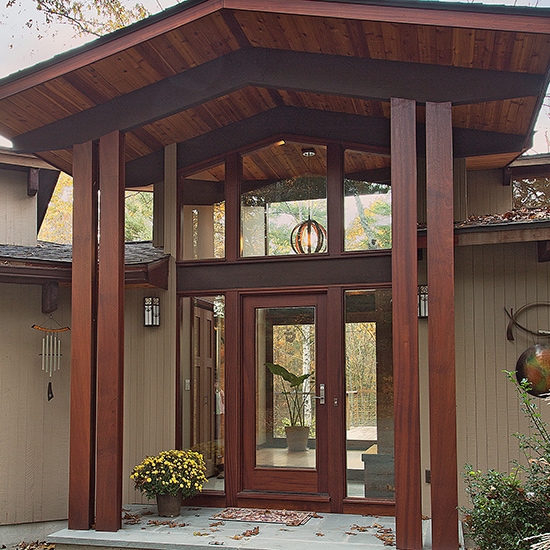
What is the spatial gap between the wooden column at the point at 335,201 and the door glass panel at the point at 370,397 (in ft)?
1.75

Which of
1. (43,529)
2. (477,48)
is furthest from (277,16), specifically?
(43,529)

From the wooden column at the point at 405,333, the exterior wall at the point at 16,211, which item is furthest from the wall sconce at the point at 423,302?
the exterior wall at the point at 16,211

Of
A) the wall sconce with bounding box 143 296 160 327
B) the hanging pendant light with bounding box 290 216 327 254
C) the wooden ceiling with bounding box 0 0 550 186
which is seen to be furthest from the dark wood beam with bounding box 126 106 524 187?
the wall sconce with bounding box 143 296 160 327

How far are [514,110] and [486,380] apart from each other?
2.39m

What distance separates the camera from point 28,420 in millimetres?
7672

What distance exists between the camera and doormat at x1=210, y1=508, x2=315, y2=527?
6.65 m

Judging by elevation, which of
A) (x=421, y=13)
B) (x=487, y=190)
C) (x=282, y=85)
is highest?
(x=421, y=13)

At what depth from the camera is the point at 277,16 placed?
5508 millimetres

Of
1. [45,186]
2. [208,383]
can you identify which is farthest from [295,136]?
[45,186]

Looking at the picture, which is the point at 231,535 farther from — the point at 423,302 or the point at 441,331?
the point at 423,302

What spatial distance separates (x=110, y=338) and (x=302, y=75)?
2642 millimetres

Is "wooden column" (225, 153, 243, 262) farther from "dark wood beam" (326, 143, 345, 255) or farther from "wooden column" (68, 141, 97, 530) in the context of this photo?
"wooden column" (68, 141, 97, 530)

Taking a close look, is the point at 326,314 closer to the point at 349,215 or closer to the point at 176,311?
the point at 349,215

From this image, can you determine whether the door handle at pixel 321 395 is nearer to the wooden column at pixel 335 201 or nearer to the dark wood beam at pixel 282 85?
the wooden column at pixel 335 201
